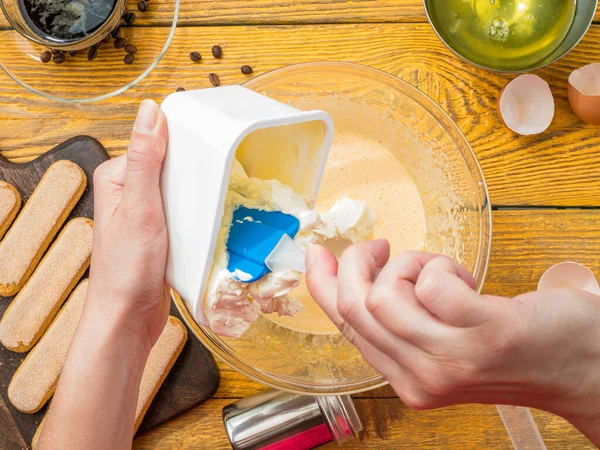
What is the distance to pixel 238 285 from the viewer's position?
81cm

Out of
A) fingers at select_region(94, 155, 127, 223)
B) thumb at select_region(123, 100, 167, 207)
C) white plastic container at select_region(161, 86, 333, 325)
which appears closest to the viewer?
white plastic container at select_region(161, 86, 333, 325)

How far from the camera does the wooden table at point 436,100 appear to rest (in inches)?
47.9

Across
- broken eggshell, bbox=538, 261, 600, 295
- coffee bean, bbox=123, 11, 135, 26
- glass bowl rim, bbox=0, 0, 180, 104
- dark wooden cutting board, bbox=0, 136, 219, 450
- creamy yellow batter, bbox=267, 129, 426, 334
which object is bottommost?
dark wooden cutting board, bbox=0, 136, 219, 450

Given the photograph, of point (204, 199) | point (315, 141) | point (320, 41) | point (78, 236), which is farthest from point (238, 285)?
point (320, 41)

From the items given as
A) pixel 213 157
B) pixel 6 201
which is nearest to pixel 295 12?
pixel 213 157

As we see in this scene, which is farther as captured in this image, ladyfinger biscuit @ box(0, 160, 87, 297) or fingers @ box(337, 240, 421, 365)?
ladyfinger biscuit @ box(0, 160, 87, 297)

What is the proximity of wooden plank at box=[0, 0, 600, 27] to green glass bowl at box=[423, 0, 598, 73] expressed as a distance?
0.09 meters

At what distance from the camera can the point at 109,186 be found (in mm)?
1007

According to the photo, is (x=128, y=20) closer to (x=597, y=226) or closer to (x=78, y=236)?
(x=78, y=236)

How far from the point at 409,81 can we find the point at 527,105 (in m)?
0.27

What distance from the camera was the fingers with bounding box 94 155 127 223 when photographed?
100 centimetres

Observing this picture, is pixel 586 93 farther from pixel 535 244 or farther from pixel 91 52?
pixel 91 52

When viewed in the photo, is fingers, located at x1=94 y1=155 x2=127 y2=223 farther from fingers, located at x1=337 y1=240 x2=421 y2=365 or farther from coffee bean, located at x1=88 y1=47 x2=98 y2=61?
fingers, located at x1=337 y1=240 x2=421 y2=365

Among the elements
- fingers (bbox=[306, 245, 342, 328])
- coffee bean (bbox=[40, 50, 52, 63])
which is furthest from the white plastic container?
coffee bean (bbox=[40, 50, 52, 63])
